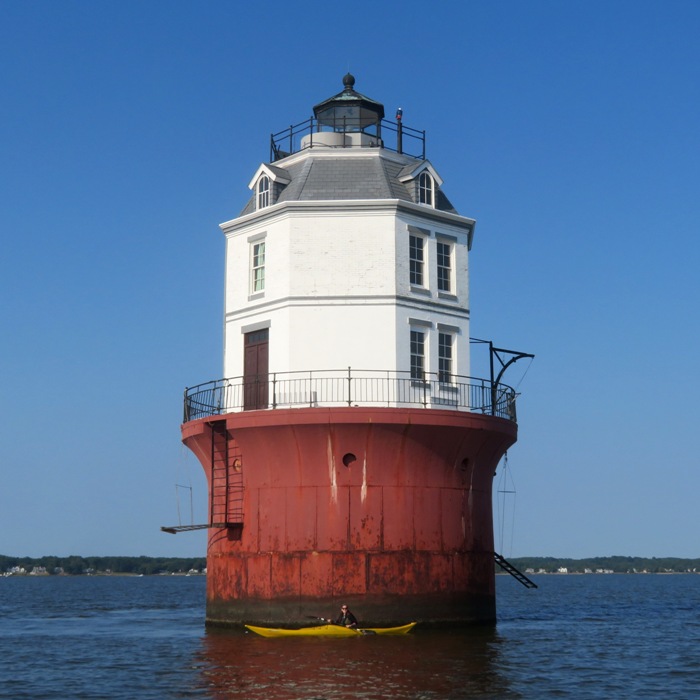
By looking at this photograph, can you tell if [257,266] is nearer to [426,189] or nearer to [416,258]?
[416,258]

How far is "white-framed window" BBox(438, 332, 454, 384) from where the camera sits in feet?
119

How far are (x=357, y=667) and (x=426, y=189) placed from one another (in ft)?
51.8

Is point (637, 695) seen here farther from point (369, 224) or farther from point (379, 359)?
point (369, 224)

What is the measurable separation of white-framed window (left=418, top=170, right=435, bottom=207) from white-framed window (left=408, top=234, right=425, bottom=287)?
1299mm

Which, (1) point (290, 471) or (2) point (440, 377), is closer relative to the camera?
(1) point (290, 471)

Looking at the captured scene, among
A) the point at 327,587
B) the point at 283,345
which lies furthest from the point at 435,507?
the point at 283,345

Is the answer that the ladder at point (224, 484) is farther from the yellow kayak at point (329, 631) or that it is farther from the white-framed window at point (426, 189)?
the white-framed window at point (426, 189)

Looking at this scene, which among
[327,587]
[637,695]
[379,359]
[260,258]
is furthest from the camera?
[260,258]

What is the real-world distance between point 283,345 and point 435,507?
21.3 ft

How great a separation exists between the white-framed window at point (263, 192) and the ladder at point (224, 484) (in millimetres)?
7238

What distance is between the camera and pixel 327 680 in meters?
25.9

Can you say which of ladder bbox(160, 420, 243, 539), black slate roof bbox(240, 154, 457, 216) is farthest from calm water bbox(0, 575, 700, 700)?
black slate roof bbox(240, 154, 457, 216)

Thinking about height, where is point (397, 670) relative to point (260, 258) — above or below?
below

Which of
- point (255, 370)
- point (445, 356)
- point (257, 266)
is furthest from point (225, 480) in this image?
point (445, 356)
